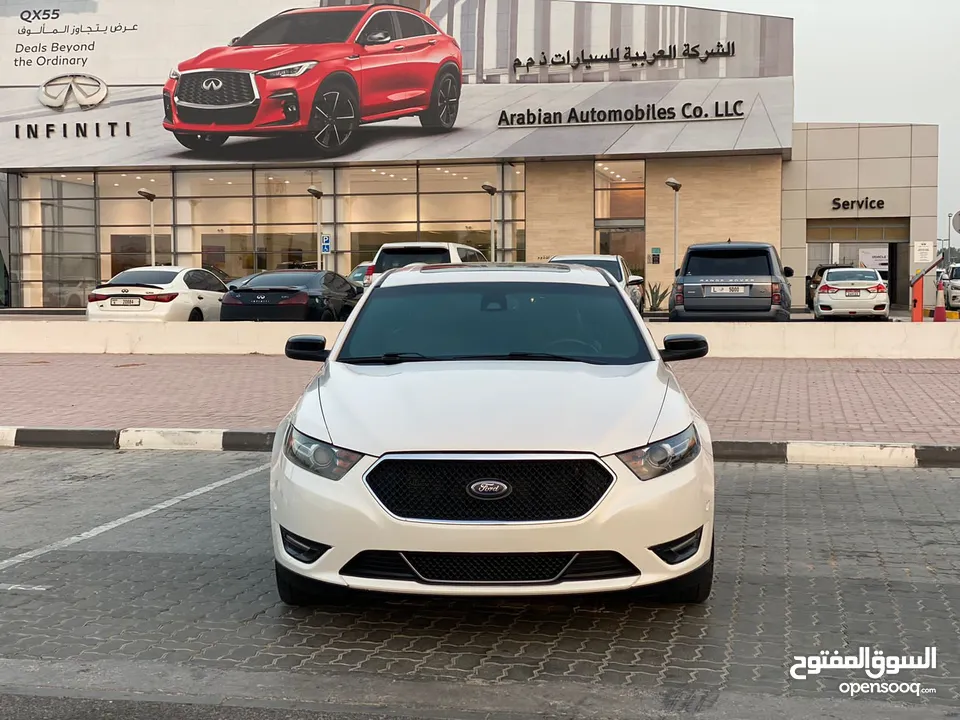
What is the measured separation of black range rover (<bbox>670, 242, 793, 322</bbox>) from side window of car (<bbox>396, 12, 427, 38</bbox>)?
23483mm

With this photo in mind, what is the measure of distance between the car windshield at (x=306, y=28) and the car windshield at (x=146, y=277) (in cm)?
1972

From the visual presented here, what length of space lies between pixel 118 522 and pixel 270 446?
304 cm

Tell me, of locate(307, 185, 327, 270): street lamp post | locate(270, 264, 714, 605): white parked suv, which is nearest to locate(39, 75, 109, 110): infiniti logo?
locate(307, 185, 327, 270): street lamp post

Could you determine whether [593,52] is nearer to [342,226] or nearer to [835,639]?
[342,226]

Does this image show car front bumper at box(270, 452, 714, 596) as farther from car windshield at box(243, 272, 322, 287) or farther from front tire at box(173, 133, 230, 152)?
front tire at box(173, 133, 230, 152)

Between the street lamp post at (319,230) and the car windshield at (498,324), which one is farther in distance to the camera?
the street lamp post at (319,230)

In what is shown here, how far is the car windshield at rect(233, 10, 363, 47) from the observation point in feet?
130

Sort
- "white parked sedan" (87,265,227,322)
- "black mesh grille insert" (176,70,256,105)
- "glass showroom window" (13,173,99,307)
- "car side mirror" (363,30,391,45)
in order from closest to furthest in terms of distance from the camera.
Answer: "white parked sedan" (87,265,227,322), "car side mirror" (363,30,391,45), "black mesh grille insert" (176,70,256,105), "glass showroom window" (13,173,99,307)

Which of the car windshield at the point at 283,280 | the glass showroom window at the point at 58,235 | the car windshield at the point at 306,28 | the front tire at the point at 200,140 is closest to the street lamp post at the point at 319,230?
the front tire at the point at 200,140

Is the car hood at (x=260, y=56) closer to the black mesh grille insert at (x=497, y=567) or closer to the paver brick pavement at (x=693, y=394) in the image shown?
the paver brick pavement at (x=693, y=394)

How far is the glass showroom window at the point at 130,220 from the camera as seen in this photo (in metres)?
43.9

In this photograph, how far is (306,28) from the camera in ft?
132

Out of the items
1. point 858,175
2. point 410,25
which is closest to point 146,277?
point 410,25

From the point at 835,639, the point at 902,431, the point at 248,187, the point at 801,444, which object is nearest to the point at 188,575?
A: the point at 835,639
